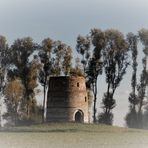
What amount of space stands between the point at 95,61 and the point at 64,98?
613 centimetres

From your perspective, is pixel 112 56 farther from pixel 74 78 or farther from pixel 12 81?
pixel 12 81

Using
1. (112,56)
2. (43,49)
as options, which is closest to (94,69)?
(112,56)

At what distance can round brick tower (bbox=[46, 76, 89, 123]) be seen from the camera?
51344 mm

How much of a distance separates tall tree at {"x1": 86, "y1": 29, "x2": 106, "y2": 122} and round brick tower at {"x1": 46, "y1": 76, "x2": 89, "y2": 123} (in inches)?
156

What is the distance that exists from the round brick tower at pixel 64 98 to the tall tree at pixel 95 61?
13.0ft

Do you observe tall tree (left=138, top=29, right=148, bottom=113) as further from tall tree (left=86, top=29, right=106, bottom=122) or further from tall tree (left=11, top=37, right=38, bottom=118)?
tall tree (left=11, top=37, right=38, bottom=118)

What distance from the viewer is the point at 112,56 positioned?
182 feet

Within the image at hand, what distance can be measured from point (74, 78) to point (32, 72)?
5.80 meters

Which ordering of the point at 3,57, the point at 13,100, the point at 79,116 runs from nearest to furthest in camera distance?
the point at 79,116
the point at 3,57
the point at 13,100

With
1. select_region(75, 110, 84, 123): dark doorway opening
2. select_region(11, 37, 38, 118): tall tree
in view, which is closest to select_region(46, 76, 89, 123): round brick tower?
select_region(75, 110, 84, 123): dark doorway opening

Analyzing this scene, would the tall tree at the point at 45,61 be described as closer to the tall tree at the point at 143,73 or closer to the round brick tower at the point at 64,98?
the round brick tower at the point at 64,98

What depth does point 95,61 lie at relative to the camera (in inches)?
2192

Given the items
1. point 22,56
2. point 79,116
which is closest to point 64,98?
point 79,116

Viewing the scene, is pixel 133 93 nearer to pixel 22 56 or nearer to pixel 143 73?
pixel 143 73
